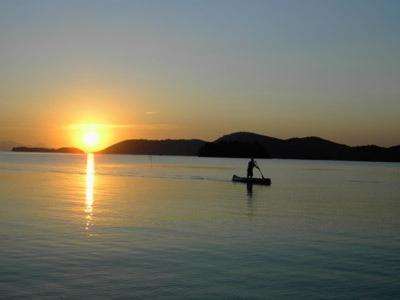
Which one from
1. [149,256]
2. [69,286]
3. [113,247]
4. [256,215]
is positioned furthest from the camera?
[256,215]

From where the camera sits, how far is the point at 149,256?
18.0m

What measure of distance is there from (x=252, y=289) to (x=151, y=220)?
1391 cm

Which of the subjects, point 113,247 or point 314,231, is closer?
point 113,247

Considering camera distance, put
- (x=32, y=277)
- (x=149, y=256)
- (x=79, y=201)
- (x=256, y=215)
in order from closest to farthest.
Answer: (x=32, y=277)
(x=149, y=256)
(x=256, y=215)
(x=79, y=201)

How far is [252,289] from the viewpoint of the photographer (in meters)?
14.1

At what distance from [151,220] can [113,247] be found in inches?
314

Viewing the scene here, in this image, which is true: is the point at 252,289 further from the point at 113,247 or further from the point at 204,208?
the point at 204,208

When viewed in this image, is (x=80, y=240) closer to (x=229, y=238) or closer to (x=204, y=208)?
(x=229, y=238)

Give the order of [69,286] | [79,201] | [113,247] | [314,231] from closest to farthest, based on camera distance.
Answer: [69,286]
[113,247]
[314,231]
[79,201]

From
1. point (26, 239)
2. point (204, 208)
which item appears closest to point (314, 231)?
point (204, 208)

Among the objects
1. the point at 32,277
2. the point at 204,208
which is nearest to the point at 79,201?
the point at 204,208

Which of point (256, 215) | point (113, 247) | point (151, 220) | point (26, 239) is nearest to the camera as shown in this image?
point (113, 247)

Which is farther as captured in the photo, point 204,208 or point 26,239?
point 204,208

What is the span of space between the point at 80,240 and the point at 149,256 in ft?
13.5
